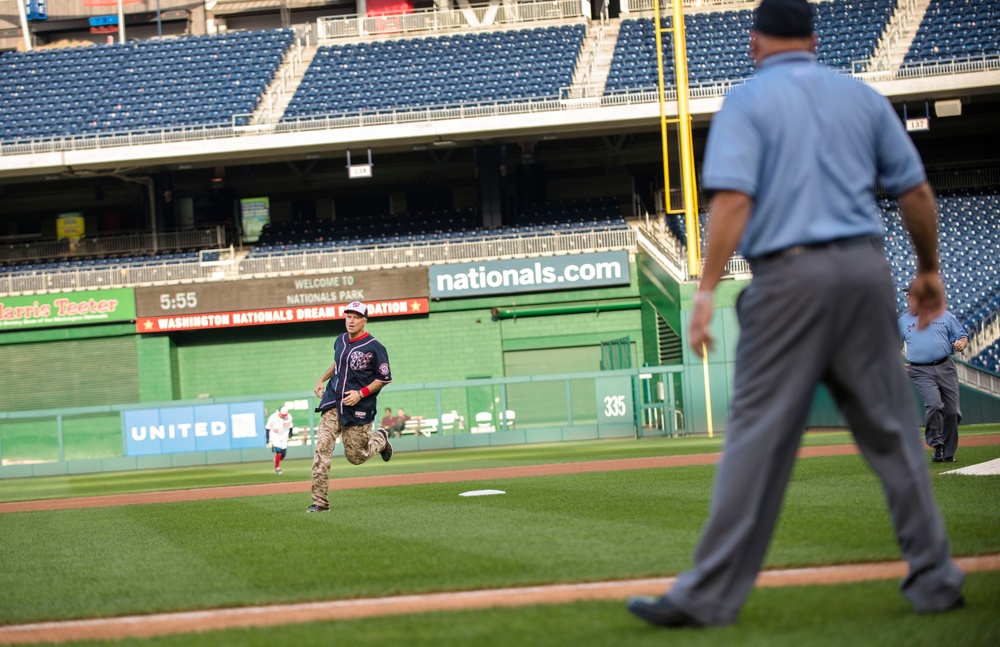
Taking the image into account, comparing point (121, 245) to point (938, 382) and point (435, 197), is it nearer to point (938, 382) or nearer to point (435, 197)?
point (435, 197)

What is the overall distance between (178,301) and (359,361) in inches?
1101

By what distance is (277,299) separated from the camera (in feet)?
127

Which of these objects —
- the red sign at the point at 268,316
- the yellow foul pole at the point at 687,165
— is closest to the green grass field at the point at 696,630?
the yellow foul pole at the point at 687,165

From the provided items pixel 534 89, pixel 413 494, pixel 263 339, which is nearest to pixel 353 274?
pixel 263 339

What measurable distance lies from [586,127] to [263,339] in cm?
1283

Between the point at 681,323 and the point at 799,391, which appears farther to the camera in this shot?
the point at 681,323

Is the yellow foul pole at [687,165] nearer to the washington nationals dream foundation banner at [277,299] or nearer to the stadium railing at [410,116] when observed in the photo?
the stadium railing at [410,116]

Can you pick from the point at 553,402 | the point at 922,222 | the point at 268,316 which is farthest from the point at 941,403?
the point at 268,316

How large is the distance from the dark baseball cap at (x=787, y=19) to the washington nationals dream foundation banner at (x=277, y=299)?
111 feet

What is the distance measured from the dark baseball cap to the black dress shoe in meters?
2.24

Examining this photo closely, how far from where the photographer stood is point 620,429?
111 ft

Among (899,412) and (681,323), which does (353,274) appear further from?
(899,412)

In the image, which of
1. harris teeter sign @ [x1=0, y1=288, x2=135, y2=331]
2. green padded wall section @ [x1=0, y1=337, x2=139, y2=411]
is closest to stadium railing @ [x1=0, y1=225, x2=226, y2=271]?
harris teeter sign @ [x1=0, y1=288, x2=135, y2=331]

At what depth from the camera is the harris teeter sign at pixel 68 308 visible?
39156mm
